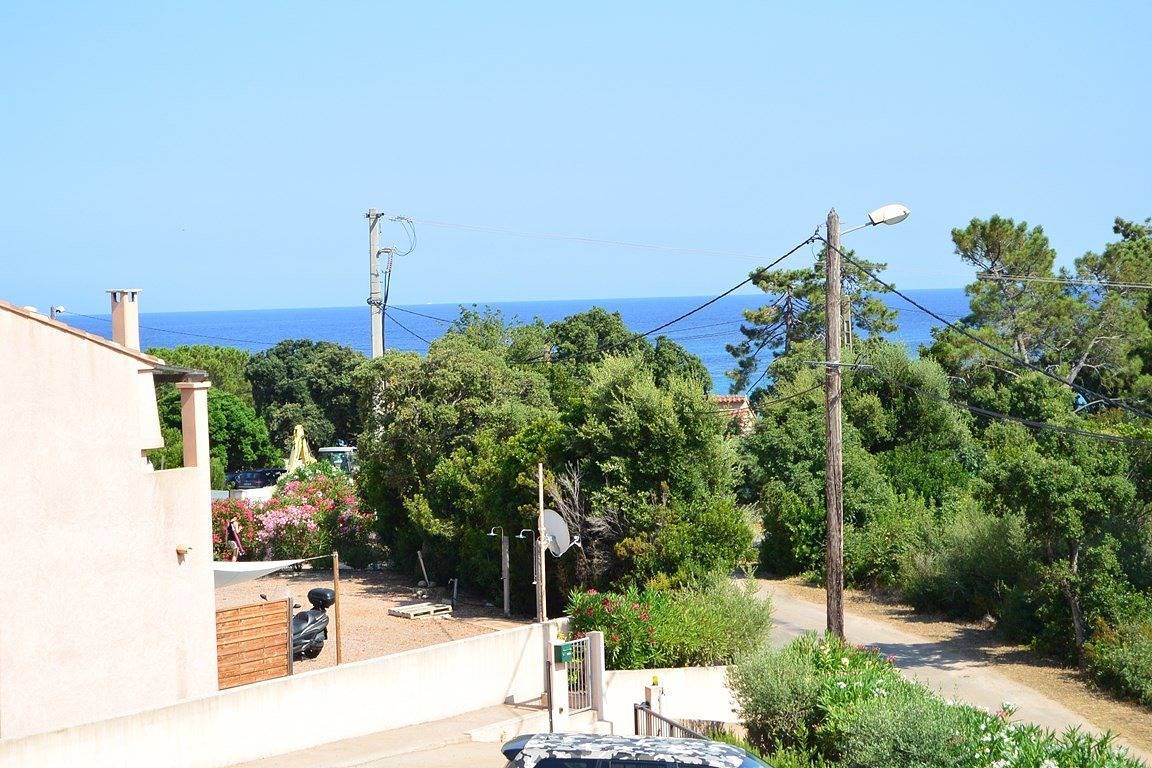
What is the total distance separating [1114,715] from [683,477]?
808 cm

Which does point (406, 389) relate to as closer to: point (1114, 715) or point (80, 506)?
point (80, 506)

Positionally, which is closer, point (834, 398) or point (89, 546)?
point (89, 546)

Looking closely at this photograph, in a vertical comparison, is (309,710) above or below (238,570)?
below

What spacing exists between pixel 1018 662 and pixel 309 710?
44.0 feet

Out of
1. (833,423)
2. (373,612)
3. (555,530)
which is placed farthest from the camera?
(373,612)

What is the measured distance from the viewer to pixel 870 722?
10961mm

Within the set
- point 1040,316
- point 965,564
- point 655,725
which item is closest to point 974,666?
point 965,564

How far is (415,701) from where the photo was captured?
50.6 feet

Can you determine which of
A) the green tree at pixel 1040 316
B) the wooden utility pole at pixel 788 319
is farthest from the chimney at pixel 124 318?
the wooden utility pole at pixel 788 319

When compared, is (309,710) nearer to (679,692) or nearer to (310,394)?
(679,692)

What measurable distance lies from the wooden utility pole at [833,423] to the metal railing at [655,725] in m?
3.72

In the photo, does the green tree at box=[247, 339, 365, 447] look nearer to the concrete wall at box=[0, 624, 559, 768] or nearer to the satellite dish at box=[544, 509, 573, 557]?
the satellite dish at box=[544, 509, 573, 557]

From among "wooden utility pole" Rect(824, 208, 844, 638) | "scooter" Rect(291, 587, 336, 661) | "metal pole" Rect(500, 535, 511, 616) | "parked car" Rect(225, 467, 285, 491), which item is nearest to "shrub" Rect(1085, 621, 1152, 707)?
"wooden utility pole" Rect(824, 208, 844, 638)

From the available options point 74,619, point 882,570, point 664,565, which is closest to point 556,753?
point 74,619
